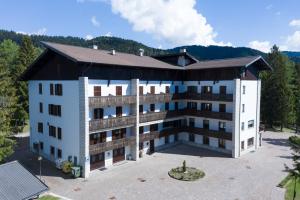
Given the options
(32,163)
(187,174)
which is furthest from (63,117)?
(187,174)

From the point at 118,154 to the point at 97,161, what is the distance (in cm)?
343

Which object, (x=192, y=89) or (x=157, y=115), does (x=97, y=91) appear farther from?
(x=192, y=89)

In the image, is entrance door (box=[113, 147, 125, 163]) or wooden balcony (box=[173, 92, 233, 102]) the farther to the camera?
wooden balcony (box=[173, 92, 233, 102])

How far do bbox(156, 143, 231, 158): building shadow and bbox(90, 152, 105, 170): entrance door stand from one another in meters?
10.5

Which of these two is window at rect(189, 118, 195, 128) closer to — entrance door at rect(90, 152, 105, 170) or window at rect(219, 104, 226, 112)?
window at rect(219, 104, 226, 112)

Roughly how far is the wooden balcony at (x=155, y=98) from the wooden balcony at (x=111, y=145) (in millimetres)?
5358

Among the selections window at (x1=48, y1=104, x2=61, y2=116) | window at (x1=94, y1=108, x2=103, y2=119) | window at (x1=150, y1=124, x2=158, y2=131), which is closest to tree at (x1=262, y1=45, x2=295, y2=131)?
window at (x1=150, y1=124, x2=158, y2=131)

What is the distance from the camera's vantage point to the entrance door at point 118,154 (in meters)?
32.3

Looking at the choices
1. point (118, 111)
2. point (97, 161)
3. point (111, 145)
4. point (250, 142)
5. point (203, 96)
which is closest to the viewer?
point (97, 161)

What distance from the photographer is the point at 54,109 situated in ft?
106

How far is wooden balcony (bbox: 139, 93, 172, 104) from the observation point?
3462cm

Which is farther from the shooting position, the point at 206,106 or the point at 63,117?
the point at 206,106

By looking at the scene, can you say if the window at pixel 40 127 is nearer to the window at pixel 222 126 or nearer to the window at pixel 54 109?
the window at pixel 54 109

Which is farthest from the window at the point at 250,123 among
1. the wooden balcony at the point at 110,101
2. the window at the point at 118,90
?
the window at the point at 118,90
